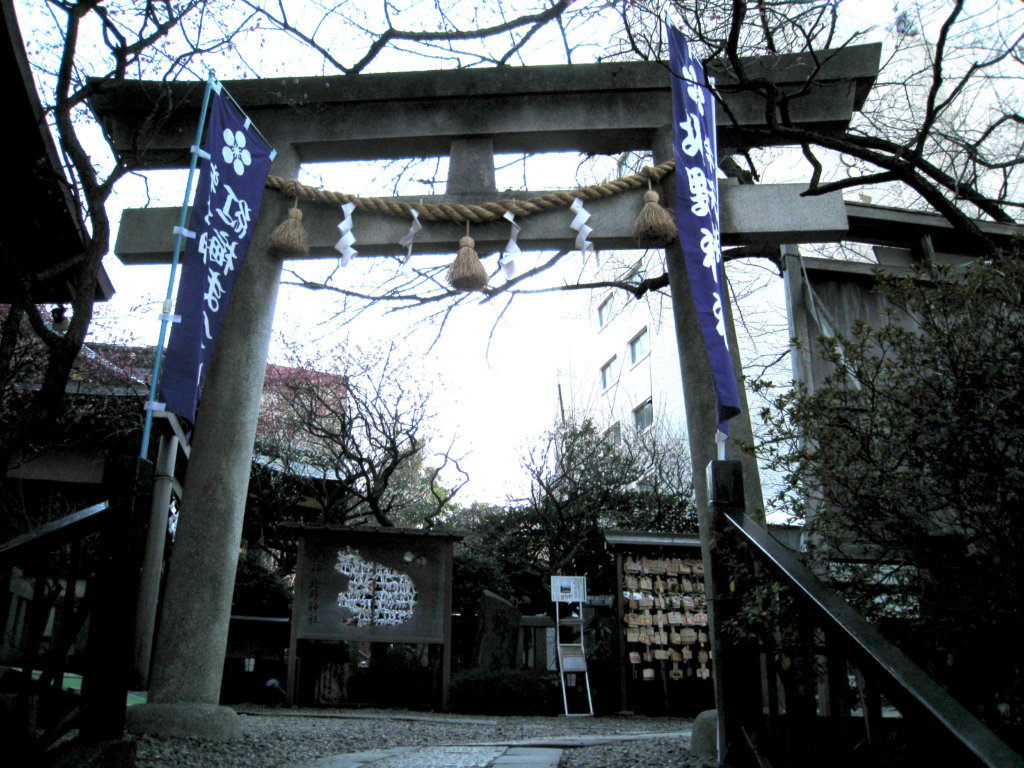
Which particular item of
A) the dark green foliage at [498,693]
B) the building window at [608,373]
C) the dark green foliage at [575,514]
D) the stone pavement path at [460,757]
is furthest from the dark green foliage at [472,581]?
the building window at [608,373]

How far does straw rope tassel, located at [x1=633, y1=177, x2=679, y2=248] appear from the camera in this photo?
577 cm

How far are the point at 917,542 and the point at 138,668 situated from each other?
6.49m

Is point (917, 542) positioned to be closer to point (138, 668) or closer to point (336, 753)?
point (336, 753)

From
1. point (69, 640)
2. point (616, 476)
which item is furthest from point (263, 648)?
point (69, 640)

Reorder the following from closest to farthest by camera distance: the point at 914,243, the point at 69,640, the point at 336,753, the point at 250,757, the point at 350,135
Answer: the point at 69,640
the point at 250,757
the point at 336,753
the point at 350,135
the point at 914,243

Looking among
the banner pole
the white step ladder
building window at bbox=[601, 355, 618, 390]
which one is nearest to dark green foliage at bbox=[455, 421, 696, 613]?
the white step ladder

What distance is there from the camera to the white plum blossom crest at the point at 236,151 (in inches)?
227

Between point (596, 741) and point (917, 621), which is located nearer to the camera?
point (917, 621)

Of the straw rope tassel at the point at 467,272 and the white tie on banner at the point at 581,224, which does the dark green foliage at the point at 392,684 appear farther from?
the white tie on banner at the point at 581,224

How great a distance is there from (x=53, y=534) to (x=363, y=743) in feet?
12.4

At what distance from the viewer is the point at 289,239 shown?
597 centimetres

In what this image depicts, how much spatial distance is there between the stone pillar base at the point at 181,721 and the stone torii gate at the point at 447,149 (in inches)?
31.5

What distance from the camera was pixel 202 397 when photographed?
18.8ft

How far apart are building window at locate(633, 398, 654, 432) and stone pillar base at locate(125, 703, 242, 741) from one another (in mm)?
17857
